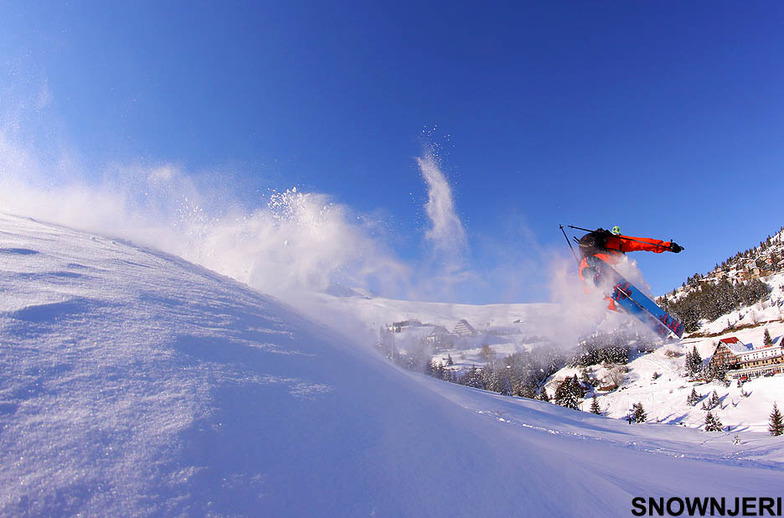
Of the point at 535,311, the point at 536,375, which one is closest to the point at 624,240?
the point at 536,375

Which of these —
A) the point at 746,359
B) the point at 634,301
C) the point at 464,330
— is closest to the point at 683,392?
the point at 746,359

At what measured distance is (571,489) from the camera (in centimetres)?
410

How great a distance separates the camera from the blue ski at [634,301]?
21438 millimetres

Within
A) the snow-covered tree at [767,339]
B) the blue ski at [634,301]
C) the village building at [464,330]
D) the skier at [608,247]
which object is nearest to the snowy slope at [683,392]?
the snow-covered tree at [767,339]

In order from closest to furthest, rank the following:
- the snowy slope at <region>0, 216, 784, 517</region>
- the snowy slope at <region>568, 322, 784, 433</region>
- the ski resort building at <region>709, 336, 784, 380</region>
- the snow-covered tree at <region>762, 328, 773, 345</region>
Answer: the snowy slope at <region>0, 216, 784, 517</region> → the snowy slope at <region>568, 322, 784, 433</region> → the ski resort building at <region>709, 336, 784, 380</region> → the snow-covered tree at <region>762, 328, 773, 345</region>

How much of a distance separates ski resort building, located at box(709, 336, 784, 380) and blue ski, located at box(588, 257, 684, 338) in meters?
57.2

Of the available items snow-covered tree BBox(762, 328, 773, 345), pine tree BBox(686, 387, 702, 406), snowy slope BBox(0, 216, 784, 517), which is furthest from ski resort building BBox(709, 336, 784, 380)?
snowy slope BBox(0, 216, 784, 517)

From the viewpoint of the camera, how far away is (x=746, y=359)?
7112 centimetres

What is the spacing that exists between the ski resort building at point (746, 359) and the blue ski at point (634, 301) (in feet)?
188

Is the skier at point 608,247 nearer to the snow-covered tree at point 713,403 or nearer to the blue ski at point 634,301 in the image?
the blue ski at point 634,301

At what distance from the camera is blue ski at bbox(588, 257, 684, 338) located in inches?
844

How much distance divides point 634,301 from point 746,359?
251 ft

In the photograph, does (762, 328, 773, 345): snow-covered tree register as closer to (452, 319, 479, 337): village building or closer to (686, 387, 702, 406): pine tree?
(686, 387, 702, 406): pine tree

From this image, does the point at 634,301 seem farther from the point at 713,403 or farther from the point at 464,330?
Answer: the point at 464,330
